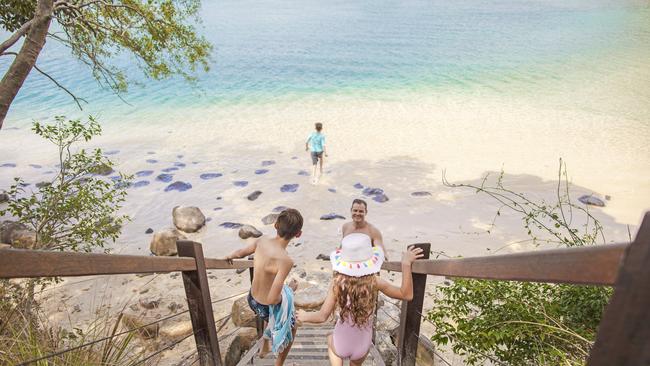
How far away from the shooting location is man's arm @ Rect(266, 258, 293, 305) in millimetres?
3172

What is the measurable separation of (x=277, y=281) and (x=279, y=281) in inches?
0.7

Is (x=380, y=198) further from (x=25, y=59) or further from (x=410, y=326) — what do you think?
(x=25, y=59)

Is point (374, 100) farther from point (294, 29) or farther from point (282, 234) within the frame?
point (294, 29)

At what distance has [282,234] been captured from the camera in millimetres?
3326

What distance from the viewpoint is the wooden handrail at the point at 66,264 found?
1187mm

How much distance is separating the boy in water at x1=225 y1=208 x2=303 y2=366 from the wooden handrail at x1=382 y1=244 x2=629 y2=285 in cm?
196

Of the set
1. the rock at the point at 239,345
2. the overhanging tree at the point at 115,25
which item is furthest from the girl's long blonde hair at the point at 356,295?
the overhanging tree at the point at 115,25

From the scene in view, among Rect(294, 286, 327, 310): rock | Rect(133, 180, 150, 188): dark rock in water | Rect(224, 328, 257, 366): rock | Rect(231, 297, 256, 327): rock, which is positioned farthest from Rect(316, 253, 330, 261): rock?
Rect(133, 180, 150, 188): dark rock in water

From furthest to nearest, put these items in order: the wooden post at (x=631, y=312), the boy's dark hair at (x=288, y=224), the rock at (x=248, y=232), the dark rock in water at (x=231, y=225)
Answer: the dark rock in water at (x=231, y=225)
the rock at (x=248, y=232)
the boy's dark hair at (x=288, y=224)
the wooden post at (x=631, y=312)

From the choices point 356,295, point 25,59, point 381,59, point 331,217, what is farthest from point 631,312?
point 381,59

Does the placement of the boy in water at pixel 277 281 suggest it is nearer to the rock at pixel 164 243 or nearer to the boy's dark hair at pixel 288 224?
the boy's dark hair at pixel 288 224

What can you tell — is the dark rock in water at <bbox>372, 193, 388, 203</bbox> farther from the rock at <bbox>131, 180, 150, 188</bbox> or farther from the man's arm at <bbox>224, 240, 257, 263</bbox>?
the man's arm at <bbox>224, 240, 257, 263</bbox>

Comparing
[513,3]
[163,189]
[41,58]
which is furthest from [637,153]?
[513,3]

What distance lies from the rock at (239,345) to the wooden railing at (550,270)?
60.4 inches
